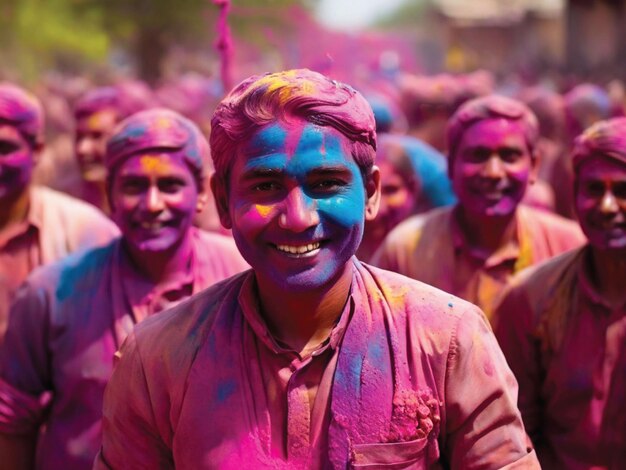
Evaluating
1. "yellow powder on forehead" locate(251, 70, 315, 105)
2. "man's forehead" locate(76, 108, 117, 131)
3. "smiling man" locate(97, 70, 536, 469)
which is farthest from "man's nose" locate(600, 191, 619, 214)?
"man's forehead" locate(76, 108, 117, 131)

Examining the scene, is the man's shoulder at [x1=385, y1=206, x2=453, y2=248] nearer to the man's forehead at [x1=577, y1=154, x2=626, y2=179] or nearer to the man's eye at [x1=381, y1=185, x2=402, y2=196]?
the man's eye at [x1=381, y1=185, x2=402, y2=196]

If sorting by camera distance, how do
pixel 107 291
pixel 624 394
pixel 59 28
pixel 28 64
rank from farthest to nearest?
pixel 28 64 → pixel 59 28 → pixel 107 291 → pixel 624 394

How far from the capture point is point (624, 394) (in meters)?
4.51

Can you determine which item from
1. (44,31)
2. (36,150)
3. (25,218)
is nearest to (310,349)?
(25,218)

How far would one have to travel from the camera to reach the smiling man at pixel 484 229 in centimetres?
590

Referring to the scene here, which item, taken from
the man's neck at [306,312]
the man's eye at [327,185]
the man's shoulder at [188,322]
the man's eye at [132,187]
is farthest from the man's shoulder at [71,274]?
the man's eye at [327,185]

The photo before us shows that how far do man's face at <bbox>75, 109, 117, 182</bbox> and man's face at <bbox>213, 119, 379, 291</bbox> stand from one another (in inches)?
211

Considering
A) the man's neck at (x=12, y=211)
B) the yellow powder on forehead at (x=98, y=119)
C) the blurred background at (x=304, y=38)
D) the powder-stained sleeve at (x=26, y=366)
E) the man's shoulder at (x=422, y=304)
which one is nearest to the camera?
the man's shoulder at (x=422, y=304)

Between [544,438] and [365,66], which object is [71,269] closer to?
[544,438]

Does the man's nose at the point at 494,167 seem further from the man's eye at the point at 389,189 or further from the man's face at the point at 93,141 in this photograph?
the man's face at the point at 93,141

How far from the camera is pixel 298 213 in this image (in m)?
2.95

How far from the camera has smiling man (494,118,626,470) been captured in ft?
14.9

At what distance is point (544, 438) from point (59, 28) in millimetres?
30433

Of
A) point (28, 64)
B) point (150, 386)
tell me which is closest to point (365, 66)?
point (28, 64)
